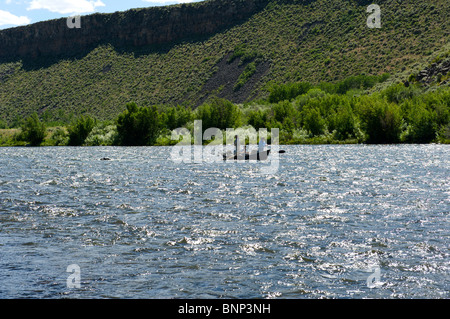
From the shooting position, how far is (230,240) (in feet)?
58.2

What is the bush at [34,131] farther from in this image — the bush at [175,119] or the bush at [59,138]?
the bush at [175,119]

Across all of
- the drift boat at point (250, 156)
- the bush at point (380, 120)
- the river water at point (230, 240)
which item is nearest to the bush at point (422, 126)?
the bush at point (380, 120)

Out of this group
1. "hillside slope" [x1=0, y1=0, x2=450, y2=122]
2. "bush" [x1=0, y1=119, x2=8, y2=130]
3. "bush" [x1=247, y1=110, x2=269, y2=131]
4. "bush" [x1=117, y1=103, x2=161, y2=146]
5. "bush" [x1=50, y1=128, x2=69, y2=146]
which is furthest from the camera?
"bush" [x1=0, y1=119, x2=8, y2=130]

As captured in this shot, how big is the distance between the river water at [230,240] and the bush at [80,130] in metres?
77.3

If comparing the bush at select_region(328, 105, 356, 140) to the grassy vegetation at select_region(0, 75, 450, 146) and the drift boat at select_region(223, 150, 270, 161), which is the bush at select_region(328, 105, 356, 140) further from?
the drift boat at select_region(223, 150, 270, 161)

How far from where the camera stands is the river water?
42.4 ft

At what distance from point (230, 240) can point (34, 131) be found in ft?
349

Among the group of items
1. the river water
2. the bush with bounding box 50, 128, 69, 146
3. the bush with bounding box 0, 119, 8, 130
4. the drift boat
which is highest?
the bush with bounding box 0, 119, 8, 130

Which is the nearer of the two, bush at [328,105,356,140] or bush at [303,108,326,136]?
bush at [328,105,356,140]

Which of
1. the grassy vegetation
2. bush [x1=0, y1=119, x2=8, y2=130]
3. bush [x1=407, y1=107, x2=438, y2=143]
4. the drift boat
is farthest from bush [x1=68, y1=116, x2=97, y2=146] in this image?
bush [x1=407, y1=107, x2=438, y2=143]

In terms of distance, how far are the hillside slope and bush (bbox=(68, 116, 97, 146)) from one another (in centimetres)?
4097

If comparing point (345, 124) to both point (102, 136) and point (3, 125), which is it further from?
point (3, 125)

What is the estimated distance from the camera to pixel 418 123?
80.8m

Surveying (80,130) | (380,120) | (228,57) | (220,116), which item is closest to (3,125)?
(80,130)
